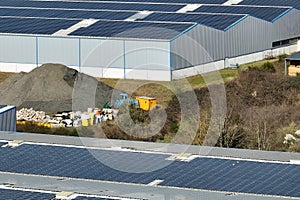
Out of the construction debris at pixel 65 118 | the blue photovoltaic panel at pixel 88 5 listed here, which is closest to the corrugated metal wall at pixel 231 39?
the blue photovoltaic panel at pixel 88 5

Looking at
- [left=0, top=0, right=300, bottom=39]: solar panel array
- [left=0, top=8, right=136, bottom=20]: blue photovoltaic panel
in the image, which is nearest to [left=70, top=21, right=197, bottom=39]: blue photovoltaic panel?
[left=0, top=0, right=300, bottom=39]: solar panel array

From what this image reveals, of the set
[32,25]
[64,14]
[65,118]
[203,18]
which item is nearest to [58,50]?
[32,25]

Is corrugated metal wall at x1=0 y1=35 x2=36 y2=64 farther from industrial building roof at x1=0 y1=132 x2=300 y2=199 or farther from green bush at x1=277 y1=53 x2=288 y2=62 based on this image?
industrial building roof at x1=0 y1=132 x2=300 y2=199

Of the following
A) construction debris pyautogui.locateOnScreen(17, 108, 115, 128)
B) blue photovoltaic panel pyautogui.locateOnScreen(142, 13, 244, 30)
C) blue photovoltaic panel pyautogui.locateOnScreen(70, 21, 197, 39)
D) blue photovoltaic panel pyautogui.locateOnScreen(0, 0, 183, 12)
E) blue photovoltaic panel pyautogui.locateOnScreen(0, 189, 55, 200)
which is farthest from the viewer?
blue photovoltaic panel pyautogui.locateOnScreen(0, 0, 183, 12)

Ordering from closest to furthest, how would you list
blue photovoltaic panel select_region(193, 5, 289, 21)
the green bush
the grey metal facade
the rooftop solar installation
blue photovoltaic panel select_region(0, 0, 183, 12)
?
1. the rooftop solar installation
2. the grey metal facade
3. the green bush
4. blue photovoltaic panel select_region(193, 5, 289, 21)
5. blue photovoltaic panel select_region(0, 0, 183, 12)

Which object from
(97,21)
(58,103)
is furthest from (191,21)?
(58,103)

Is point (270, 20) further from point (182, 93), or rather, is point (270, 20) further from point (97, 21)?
point (182, 93)
